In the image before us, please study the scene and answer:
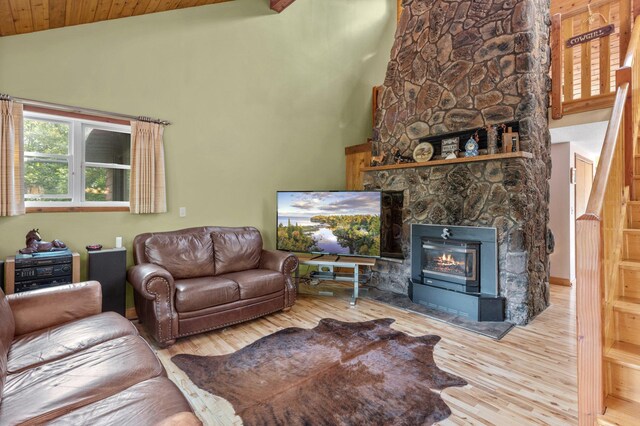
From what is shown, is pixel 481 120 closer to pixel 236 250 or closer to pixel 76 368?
pixel 236 250

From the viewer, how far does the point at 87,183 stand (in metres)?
3.33

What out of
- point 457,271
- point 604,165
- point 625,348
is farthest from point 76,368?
point 457,271

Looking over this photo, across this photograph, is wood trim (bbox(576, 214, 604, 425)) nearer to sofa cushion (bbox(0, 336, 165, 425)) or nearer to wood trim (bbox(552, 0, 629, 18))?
sofa cushion (bbox(0, 336, 165, 425))

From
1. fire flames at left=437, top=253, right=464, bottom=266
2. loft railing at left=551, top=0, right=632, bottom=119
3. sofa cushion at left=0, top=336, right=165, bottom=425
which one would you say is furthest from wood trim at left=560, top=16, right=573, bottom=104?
sofa cushion at left=0, top=336, right=165, bottom=425

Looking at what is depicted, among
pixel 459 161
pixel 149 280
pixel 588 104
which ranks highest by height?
pixel 588 104

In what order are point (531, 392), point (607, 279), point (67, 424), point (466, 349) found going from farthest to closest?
1. point (466, 349)
2. point (531, 392)
3. point (607, 279)
4. point (67, 424)

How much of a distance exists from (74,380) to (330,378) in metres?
1.57

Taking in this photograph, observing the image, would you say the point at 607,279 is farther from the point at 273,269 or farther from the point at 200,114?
the point at 200,114

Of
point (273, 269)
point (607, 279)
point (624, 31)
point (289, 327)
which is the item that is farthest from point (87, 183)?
point (624, 31)

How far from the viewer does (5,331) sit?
1.77 meters

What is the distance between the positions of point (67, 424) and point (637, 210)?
3.63 metres

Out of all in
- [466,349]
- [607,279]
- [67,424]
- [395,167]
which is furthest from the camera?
[395,167]

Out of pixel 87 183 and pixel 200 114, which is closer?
pixel 87 183

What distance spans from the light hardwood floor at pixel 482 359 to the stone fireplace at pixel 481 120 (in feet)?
1.46
